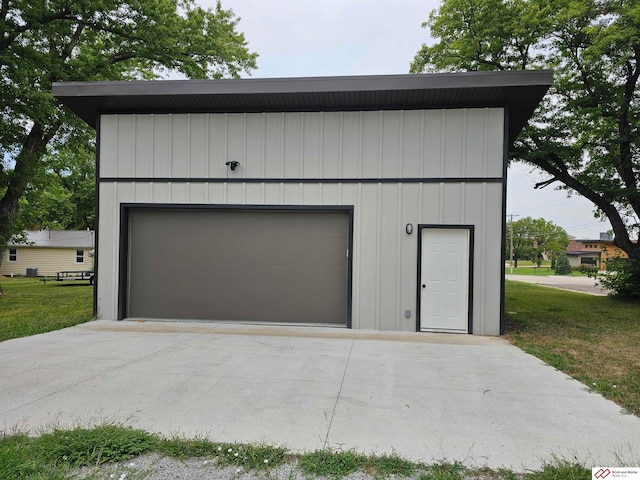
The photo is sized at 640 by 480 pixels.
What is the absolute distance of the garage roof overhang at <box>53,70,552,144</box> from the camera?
6.45 metres

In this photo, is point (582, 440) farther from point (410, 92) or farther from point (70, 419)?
point (410, 92)

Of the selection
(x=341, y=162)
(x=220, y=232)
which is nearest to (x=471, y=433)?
(x=341, y=162)

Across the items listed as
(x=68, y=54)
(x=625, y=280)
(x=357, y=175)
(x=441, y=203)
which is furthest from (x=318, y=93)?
(x=625, y=280)

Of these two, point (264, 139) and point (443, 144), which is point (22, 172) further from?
point (443, 144)

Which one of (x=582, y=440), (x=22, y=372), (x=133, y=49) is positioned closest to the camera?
(x=582, y=440)

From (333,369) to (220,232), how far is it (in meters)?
4.14

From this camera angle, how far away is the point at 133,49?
1401cm

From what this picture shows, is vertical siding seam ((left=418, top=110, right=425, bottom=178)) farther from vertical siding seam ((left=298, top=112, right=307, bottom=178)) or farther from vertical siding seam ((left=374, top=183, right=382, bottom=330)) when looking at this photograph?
vertical siding seam ((left=298, top=112, right=307, bottom=178))

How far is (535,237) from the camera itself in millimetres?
64250

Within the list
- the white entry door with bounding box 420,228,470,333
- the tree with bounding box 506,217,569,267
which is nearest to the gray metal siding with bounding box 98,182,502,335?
the white entry door with bounding box 420,228,470,333

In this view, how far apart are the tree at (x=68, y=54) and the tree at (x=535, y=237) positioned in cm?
5850

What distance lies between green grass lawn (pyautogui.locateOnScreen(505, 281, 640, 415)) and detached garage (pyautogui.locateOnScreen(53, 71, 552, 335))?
1.01 m

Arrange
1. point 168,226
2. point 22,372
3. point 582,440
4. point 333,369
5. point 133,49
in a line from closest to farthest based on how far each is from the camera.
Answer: point 582,440 < point 22,372 < point 333,369 < point 168,226 < point 133,49

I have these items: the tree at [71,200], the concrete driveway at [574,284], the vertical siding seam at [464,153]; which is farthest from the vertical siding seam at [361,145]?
the tree at [71,200]
